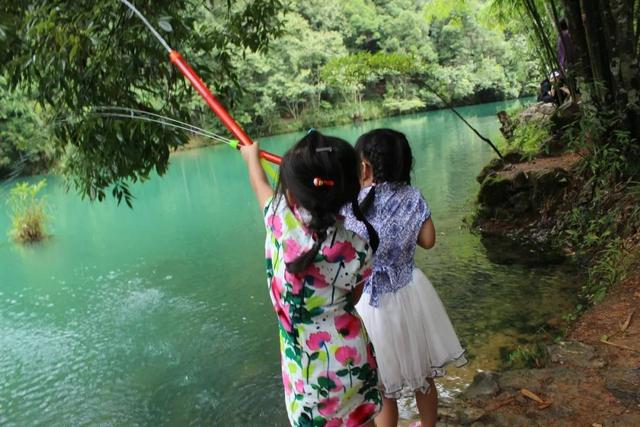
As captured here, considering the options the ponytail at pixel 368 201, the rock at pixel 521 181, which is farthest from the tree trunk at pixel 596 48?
the ponytail at pixel 368 201

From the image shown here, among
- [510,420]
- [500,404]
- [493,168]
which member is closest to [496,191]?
[493,168]

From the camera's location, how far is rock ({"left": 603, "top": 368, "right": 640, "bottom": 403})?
8.07 ft

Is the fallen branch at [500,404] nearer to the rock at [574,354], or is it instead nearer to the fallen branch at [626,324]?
the rock at [574,354]

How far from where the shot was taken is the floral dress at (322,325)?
5.10 feet

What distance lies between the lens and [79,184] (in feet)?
8.81

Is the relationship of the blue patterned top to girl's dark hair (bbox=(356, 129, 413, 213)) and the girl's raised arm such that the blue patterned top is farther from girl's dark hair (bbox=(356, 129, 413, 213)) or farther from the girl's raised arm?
the girl's raised arm

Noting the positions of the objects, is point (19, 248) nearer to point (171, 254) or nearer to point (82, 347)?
point (171, 254)

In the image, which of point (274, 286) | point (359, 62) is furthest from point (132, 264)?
point (274, 286)

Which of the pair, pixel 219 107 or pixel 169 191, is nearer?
pixel 219 107

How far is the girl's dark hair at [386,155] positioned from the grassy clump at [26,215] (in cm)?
1013

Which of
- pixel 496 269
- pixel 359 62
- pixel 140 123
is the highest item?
pixel 359 62

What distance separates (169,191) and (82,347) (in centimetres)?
1058

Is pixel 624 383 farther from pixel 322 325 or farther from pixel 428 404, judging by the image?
pixel 322 325

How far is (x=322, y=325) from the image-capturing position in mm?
1619
